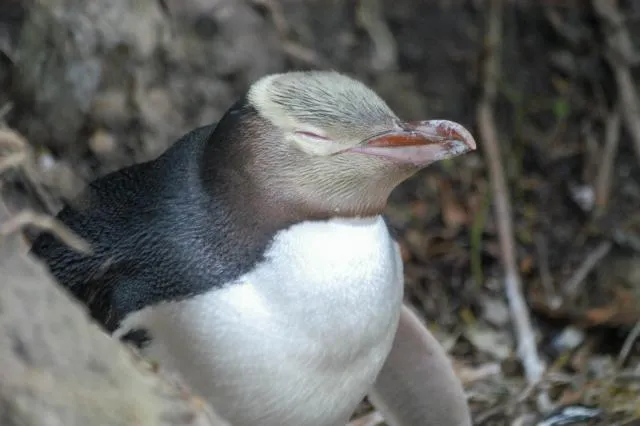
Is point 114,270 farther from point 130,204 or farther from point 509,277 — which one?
point 509,277

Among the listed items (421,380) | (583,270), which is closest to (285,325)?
(421,380)

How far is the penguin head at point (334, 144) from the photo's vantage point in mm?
1805

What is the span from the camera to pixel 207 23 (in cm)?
326

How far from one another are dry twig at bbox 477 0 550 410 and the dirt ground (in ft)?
0.07

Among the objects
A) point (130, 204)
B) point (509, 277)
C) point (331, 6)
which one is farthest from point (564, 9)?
point (130, 204)

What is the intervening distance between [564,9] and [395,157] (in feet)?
6.79

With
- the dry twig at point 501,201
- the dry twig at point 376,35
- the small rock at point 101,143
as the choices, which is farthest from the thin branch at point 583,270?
the small rock at point 101,143

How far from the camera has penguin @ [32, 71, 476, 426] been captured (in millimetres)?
1812

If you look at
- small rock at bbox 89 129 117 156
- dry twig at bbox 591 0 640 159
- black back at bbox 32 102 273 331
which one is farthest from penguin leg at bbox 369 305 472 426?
dry twig at bbox 591 0 640 159

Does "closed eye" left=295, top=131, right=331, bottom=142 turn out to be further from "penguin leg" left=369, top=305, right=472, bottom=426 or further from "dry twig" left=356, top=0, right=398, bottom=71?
"dry twig" left=356, top=0, right=398, bottom=71

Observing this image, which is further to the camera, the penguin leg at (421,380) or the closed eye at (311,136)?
the penguin leg at (421,380)

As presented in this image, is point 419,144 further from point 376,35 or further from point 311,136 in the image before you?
point 376,35

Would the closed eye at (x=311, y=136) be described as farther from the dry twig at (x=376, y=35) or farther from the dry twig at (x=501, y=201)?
the dry twig at (x=376, y=35)

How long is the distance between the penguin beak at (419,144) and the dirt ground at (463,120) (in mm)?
907
